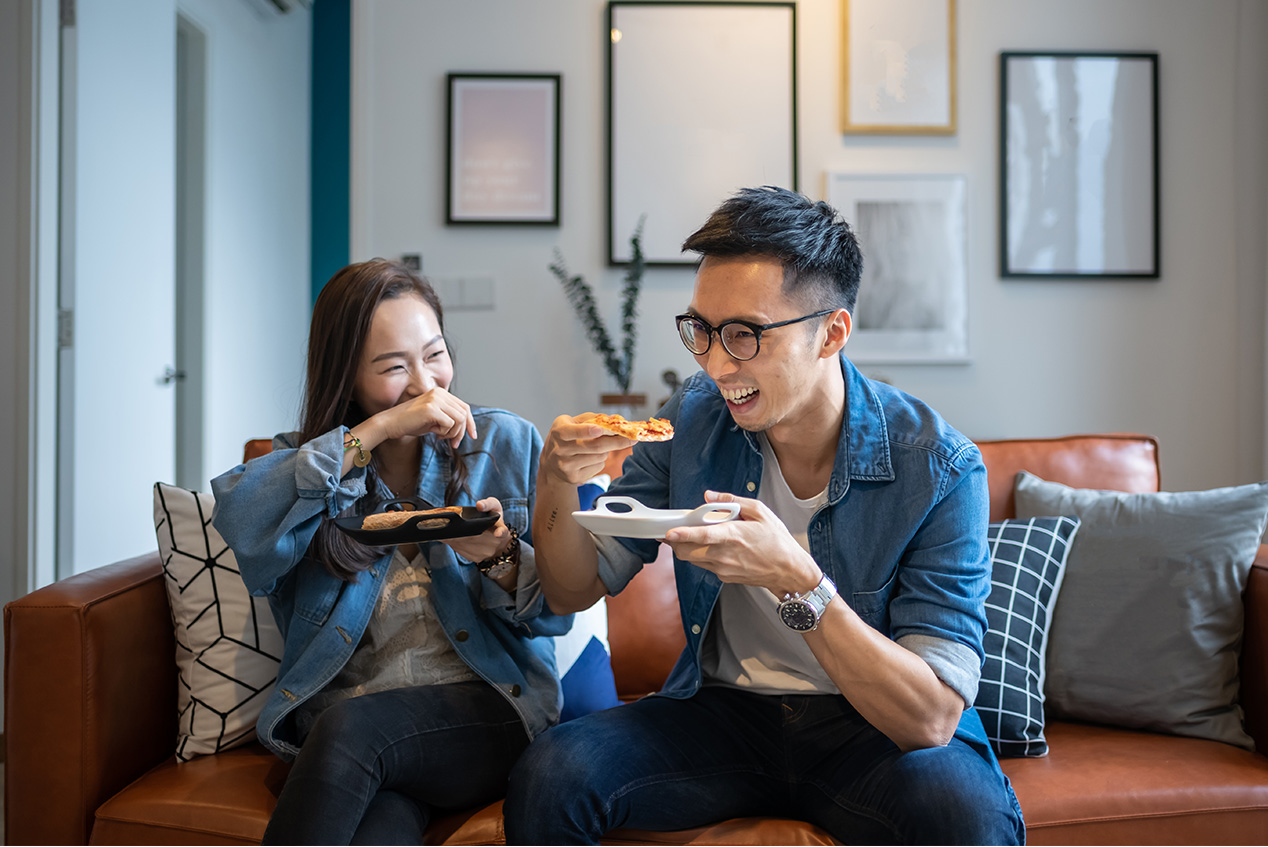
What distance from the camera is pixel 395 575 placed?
156cm

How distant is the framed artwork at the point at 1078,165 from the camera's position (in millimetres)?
3566

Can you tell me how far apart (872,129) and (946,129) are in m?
0.29

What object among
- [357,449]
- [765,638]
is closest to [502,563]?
[357,449]

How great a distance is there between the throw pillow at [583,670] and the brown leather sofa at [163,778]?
28 cm

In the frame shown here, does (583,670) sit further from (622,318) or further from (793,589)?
(622,318)

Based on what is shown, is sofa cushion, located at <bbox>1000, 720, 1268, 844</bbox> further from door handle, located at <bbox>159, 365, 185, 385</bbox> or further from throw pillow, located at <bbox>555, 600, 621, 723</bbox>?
door handle, located at <bbox>159, 365, 185, 385</bbox>

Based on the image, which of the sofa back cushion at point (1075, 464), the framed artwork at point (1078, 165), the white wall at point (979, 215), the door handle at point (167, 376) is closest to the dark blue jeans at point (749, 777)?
the sofa back cushion at point (1075, 464)

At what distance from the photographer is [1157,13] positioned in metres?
3.58

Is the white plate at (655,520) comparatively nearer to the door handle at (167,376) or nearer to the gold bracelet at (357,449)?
the gold bracelet at (357,449)

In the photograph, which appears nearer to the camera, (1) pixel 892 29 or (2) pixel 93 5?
(2) pixel 93 5

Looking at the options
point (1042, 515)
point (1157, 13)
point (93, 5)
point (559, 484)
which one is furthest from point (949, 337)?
point (93, 5)

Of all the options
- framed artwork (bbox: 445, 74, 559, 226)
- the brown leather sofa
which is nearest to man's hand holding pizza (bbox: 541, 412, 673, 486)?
the brown leather sofa

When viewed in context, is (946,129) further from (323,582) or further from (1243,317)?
(323,582)

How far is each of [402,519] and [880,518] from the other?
72 cm
